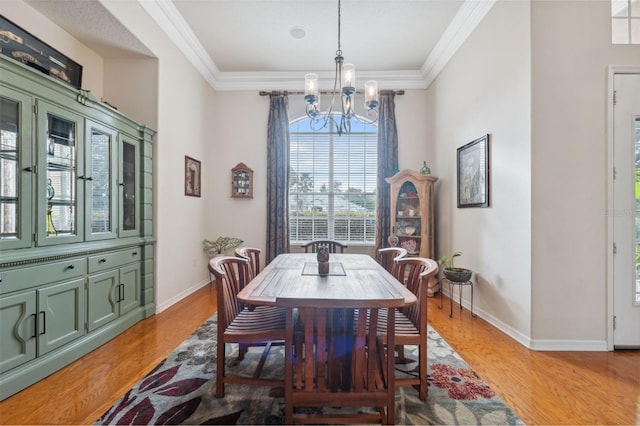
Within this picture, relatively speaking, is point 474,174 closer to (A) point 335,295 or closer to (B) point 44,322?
(A) point 335,295

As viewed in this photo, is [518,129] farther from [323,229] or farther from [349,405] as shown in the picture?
[323,229]

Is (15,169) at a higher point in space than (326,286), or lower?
higher

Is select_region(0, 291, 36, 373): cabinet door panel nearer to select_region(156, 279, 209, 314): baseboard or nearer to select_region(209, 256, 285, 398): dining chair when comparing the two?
select_region(209, 256, 285, 398): dining chair

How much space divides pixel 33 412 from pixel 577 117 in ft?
14.2

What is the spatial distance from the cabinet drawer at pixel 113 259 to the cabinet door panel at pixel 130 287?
0.08 m

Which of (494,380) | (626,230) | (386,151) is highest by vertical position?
(386,151)

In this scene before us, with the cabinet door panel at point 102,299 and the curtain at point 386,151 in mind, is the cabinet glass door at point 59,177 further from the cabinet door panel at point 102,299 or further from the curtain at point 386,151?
the curtain at point 386,151

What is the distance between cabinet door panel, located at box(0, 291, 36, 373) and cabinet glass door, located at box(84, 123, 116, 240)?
673mm

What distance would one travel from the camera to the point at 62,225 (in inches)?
86.9

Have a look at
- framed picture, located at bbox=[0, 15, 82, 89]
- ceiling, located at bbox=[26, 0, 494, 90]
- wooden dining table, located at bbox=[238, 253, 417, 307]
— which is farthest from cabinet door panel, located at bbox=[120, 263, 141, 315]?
ceiling, located at bbox=[26, 0, 494, 90]

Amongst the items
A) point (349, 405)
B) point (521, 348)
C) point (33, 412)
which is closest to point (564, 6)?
point (521, 348)

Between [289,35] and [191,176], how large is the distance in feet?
7.69

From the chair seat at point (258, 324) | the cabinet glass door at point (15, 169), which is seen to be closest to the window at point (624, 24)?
the chair seat at point (258, 324)

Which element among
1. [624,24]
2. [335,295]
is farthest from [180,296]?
[624,24]
